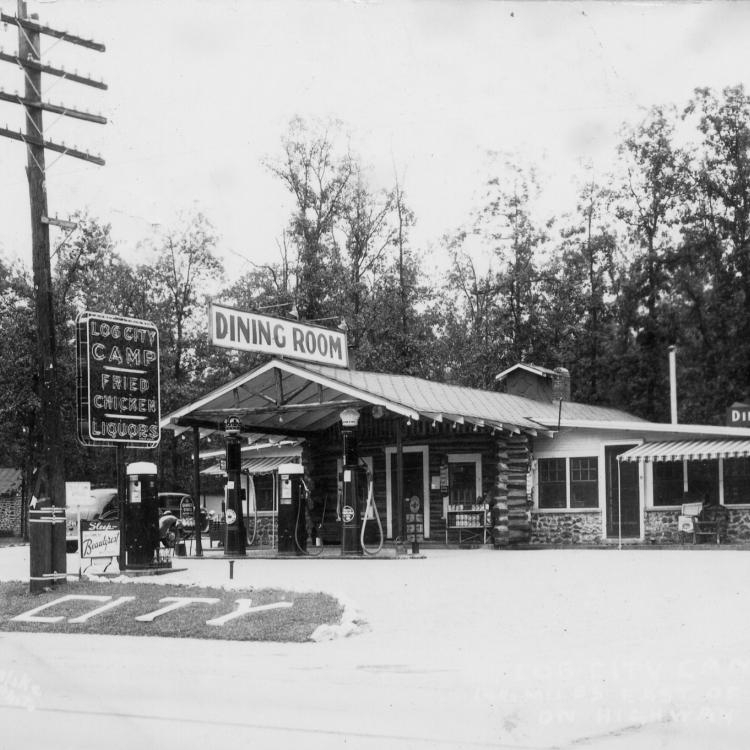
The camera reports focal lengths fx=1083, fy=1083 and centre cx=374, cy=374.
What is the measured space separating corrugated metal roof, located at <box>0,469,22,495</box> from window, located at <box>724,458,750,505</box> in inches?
1247

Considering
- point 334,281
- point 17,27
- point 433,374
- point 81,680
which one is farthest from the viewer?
point 433,374

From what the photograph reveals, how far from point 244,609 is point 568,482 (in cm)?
1383

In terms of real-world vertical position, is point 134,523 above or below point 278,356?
below

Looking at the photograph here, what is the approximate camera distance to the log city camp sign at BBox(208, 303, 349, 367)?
21.5 meters

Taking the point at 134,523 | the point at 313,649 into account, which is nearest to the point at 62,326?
the point at 134,523

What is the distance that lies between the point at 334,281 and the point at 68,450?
1258cm

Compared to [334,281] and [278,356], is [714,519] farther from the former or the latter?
[334,281]

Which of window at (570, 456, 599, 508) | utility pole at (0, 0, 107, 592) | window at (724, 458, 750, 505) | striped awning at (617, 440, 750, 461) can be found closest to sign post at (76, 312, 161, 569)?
utility pole at (0, 0, 107, 592)

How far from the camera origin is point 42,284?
15.8 m

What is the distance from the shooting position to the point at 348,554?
70.2 ft

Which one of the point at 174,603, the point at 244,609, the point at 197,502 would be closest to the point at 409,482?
the point at 197,502

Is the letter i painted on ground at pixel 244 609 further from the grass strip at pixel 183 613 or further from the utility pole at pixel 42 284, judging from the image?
the utility pole at pixel 42 284

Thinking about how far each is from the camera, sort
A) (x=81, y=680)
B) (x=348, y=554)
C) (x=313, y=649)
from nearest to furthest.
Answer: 1. (x=81, y=680)
2. (x=313, y=649)
3. (x=348, y=554)

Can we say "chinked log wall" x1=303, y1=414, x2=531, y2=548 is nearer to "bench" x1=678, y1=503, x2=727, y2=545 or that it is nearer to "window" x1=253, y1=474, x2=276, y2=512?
"bench" x1=678, y1=503, x2=727, y2=545
